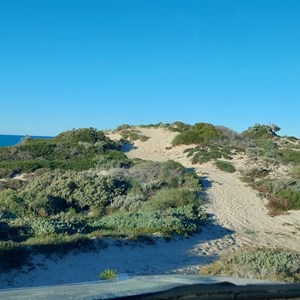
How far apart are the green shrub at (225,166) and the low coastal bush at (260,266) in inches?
649

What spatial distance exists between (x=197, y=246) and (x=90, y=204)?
20.1ft

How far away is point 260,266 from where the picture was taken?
352 inches

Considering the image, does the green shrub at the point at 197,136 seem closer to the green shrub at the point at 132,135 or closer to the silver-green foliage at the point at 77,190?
the green shrub at the point at 132,135

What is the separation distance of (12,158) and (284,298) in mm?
30222

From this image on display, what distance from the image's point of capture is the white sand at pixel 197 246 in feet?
32.6

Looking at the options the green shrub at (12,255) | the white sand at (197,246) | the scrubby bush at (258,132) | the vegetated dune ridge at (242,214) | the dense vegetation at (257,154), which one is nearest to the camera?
the green shrub at (12,255)

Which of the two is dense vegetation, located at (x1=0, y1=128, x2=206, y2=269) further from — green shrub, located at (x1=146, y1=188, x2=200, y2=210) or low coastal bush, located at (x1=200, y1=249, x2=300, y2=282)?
low coastal bush, located at (x1=200, y1=249, x2=300, y2=282)

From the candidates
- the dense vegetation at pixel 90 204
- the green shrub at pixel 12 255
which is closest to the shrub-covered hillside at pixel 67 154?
the dense vegetation at pixel 90 204

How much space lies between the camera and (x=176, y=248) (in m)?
12.5

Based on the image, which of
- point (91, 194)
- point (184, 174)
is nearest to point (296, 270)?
point (91, 194)

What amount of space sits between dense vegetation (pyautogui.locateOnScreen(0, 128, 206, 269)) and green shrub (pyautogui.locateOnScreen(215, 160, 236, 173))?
3460 millimetres

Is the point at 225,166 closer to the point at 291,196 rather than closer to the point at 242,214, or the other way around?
the point at 291,196

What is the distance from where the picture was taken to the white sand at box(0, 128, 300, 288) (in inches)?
391

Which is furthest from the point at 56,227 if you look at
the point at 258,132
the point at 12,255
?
the point at 258,132
